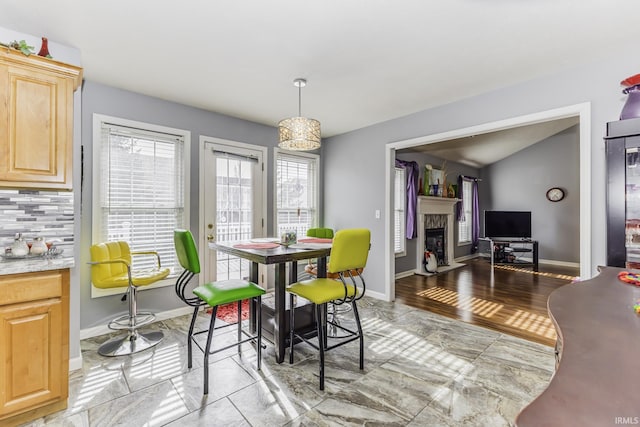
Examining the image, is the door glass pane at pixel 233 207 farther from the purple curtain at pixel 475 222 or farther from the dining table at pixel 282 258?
the purple curtain at pixel 475 222

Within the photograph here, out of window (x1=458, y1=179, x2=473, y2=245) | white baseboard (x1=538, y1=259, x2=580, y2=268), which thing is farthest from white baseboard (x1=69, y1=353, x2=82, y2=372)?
white baseboard (x1=538, y1=259, x2=580, y2=268)

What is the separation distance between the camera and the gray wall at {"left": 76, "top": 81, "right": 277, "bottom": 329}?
2.83 metres

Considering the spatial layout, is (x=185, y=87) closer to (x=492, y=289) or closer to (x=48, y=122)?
(x=48, y=122)

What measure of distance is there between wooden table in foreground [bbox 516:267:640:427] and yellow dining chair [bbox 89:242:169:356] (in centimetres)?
281

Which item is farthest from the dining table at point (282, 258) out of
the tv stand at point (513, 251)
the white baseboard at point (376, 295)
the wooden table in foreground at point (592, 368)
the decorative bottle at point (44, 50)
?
the tv stand at point (513, 251)

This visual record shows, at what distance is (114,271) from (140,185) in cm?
93

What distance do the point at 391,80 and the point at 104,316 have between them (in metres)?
3.67

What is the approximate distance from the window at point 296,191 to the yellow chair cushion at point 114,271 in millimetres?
1894

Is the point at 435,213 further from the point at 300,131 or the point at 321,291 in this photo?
the point at 321,291

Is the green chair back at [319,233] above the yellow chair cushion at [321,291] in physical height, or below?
above

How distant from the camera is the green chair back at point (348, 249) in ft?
6.79

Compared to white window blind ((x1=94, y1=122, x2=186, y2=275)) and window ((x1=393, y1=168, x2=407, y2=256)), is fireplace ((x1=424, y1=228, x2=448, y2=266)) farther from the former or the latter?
white window blind ((x1=94, y1=122, x2=186, y2=275))

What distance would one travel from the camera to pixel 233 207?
3.89 m

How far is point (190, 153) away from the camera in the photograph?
350 cm
